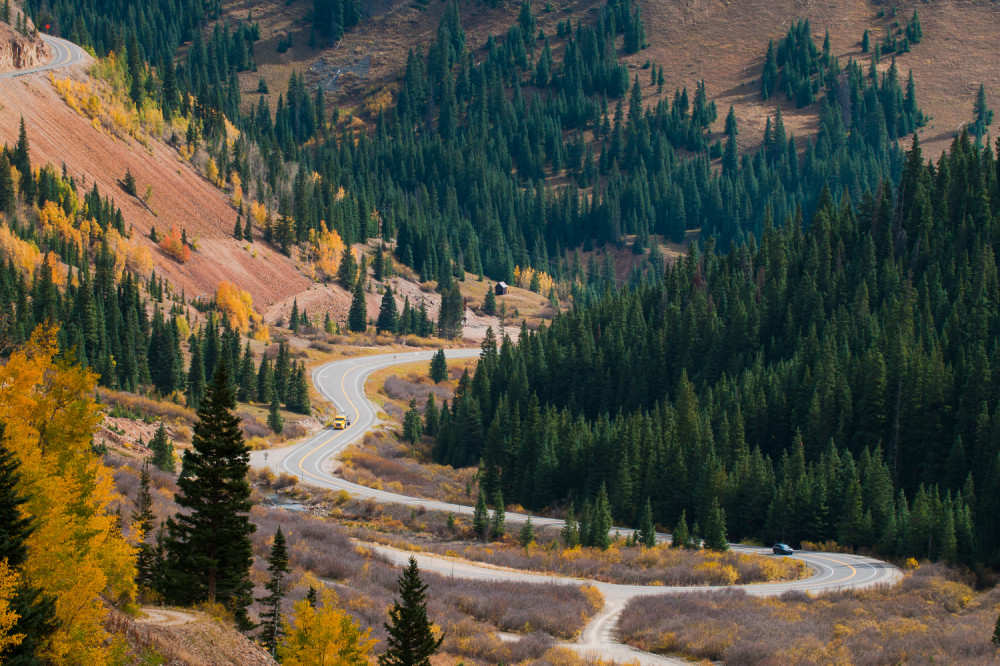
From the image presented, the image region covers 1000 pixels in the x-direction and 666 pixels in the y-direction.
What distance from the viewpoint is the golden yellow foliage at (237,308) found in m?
158

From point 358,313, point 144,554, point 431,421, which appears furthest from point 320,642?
point 358,313

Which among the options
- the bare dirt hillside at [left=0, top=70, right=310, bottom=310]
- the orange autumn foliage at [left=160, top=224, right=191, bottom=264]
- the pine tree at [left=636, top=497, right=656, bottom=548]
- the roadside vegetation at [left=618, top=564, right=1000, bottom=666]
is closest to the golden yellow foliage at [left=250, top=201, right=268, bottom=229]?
the bare dirt hillside at [left=0, top=70, right=310, bottom=310]

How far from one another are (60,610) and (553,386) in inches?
4374

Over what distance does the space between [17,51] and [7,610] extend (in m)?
173

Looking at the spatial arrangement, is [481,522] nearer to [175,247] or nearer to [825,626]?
[825,626]

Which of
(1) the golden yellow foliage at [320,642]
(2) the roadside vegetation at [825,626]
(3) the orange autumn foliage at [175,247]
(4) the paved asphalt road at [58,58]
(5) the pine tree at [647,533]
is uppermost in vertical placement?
(4) the paved asphalt road at [58,58]

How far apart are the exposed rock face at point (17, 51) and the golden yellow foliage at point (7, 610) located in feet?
546

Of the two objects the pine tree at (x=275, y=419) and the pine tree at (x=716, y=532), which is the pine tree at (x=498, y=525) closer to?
the pine tree at (x=716, y=532)

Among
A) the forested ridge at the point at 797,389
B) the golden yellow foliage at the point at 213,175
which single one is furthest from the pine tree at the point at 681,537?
the golden yellow foliage at the point at 213,175

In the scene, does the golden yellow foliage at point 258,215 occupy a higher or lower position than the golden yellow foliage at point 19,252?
lower

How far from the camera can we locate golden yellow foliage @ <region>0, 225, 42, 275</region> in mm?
126438

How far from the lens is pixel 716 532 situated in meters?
80.2

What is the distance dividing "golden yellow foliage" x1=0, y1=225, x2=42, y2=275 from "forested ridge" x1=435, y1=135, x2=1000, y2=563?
5339 cm

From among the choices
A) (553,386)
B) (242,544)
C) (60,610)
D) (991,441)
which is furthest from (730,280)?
(60,610)
